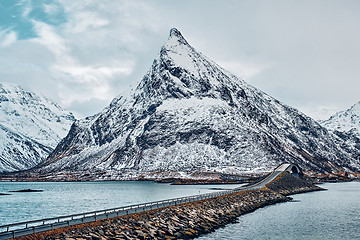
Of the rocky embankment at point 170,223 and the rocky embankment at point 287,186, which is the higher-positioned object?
the rocky embankment at point 287,186

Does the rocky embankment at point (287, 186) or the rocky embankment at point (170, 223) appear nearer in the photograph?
the rocky embankment at point (170, 223)

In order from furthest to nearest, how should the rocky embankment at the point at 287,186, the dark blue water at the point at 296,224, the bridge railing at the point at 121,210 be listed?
the rocky embankment at the point at 287,186 → the dark blue water at the point at 296,224 → the bridge railing at the point at 121,210

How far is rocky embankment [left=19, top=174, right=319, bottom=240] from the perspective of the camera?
175 feet

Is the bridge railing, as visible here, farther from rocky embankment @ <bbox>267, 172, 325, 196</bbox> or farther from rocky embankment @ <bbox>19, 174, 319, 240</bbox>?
rocky embankment @ <bbox>267, 172, 325, 196</bbox>

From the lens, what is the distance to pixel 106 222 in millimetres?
58625

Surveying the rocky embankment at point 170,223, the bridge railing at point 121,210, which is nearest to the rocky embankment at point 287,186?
the rocky embankment at point 170,223

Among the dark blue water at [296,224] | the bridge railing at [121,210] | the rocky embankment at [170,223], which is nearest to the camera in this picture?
the rocky embankment at [170,223]

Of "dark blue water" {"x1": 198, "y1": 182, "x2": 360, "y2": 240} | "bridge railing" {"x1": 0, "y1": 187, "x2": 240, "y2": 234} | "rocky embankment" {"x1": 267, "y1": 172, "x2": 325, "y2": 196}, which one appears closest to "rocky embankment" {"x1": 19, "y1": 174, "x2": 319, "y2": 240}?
"bridge railing" {"x1": 0, "y1": 187, "x2": 240, "y2": 234}

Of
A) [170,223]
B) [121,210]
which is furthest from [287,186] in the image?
[121,210]

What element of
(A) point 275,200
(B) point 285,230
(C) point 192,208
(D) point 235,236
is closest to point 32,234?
(D) point 235,236

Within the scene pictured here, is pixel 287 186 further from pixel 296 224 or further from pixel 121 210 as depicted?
pixel 121 210

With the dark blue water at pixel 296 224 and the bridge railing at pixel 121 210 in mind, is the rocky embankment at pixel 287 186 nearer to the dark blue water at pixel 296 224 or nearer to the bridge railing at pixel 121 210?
the dark blue water at pixel 296 224

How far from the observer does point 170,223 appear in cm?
6912

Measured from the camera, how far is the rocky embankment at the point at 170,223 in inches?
2096
